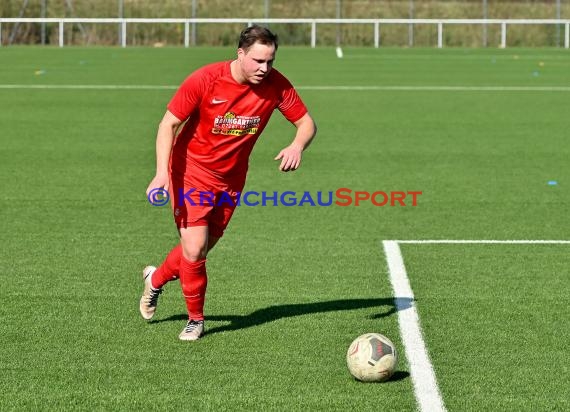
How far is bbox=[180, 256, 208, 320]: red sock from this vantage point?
7.40 m

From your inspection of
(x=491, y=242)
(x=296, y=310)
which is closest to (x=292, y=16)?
(x=491, y=242)

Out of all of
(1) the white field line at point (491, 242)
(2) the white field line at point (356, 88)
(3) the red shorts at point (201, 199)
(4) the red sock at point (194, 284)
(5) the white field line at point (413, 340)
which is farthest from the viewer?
(2) the white field line at point (356, 88)

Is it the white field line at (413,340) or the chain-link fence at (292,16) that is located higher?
the white field line at (413,340)

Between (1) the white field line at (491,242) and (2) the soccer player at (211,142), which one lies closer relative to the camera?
(2) the soccer player at (211,142)

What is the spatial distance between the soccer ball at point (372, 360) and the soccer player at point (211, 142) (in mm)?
1189

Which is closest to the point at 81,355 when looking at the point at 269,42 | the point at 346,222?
the point at 269,42

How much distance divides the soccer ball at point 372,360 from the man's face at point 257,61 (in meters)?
1.68

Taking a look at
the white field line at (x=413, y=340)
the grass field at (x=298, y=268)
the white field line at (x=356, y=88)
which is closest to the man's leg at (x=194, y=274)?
the grass field at (x=298, y=268)

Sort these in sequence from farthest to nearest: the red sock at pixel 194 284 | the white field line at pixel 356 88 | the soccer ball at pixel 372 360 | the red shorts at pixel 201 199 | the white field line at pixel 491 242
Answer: the white field line at pixel 356 88, the white field line at pixel 491 242, the red sock at pixel 194 284, the red shorts at pixel 201 199, the soccer ball at pixel 372 360

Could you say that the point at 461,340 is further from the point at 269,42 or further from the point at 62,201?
the point at 62,201

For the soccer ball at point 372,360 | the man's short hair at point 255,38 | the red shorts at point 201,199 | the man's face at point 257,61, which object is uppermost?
the man's short hair at point 255,38

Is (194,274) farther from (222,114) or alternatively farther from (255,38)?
(255,38)

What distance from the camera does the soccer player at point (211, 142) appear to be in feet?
23.3

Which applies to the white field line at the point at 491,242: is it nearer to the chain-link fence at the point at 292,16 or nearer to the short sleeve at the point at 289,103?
the short sleeve at the point at 289,103
